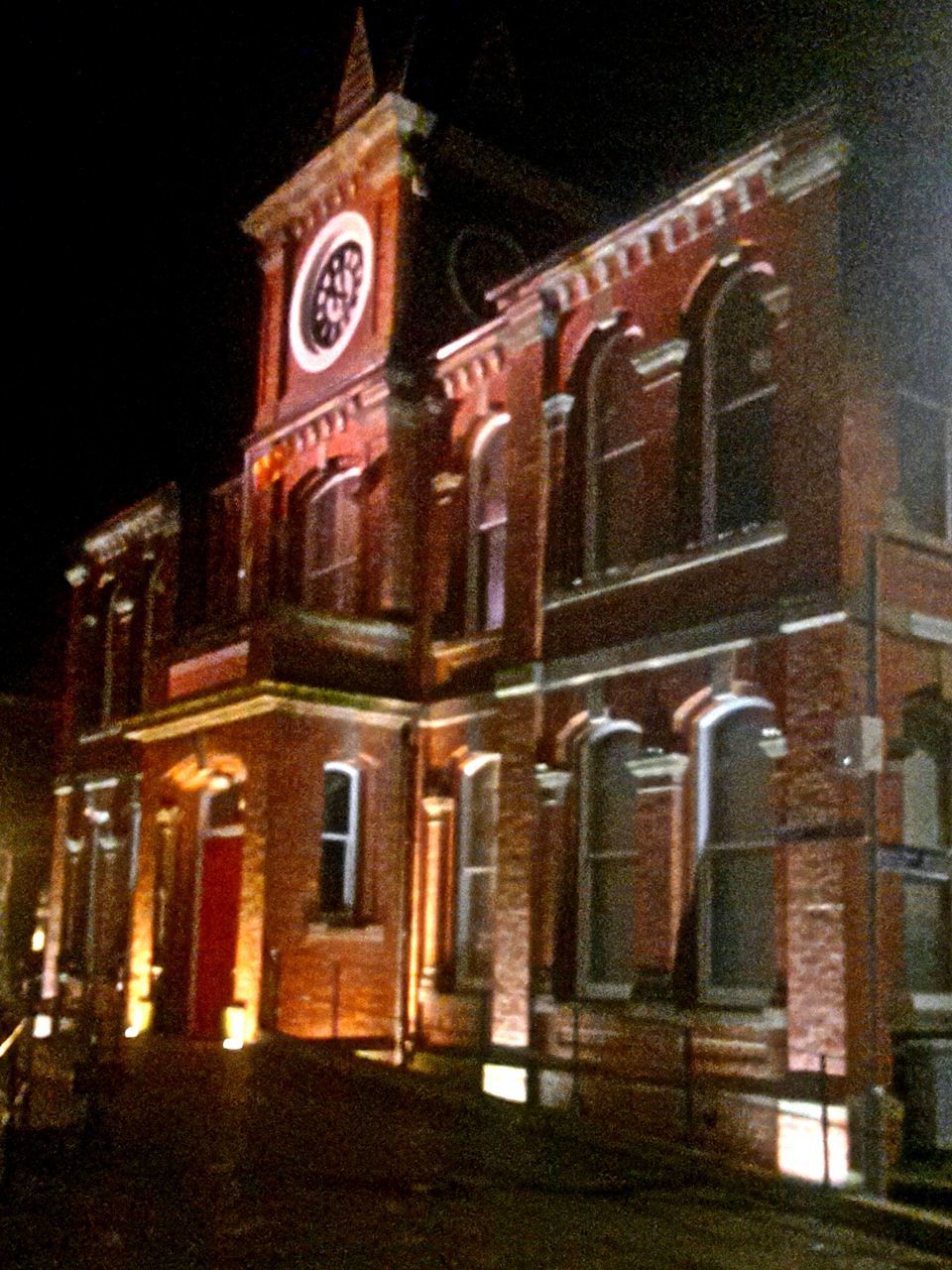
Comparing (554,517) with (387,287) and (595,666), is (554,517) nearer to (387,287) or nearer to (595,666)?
(595,666)

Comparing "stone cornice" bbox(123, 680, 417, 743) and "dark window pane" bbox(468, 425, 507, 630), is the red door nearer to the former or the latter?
"stone cornice" bbox(123, 680, 417, 743)

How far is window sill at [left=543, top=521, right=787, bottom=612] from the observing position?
1455 cm

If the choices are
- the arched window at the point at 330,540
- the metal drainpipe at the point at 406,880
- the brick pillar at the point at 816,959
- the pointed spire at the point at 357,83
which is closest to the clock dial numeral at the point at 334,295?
the pointed spire at the point at 357,83

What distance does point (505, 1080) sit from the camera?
53.8 ft

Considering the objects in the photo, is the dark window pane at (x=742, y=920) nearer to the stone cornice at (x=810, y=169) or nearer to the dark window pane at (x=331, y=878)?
the dark window pane at (x=331, y=878)

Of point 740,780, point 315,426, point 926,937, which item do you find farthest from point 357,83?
point 926,937

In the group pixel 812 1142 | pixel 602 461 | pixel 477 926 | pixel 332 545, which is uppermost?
pixel 332 545

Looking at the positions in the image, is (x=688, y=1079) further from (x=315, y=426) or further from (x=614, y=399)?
(x=315, y=426)

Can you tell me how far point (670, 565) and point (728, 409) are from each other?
170cm

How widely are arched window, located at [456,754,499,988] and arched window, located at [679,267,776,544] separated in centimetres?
484

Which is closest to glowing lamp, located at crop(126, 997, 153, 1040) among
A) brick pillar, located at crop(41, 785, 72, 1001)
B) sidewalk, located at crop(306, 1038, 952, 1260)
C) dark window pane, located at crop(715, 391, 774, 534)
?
brick pillar, located at crop(41, 785, 72, 1001)

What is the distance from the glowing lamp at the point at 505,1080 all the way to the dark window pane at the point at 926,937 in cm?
443

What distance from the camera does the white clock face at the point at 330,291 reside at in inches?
873

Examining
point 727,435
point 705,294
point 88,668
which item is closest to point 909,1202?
point 727,435
